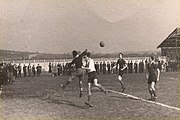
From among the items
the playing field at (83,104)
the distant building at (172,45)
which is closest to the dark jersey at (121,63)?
the playing field at (83,104)

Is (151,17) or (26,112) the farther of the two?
(151,17)

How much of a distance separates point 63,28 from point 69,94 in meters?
1.49

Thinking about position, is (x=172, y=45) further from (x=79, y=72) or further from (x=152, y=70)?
(x=79, y=72)

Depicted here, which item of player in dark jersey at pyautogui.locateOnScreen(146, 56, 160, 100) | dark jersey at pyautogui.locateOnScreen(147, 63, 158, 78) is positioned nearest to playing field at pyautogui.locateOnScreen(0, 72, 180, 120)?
player in dark jersey at pyautogui.locateOnScreen(146, 56, 160, 100)

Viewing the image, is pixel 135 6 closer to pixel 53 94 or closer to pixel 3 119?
pixel 53 94

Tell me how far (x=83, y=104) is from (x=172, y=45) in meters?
3.86

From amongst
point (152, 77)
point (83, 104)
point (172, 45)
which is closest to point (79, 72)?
point (83, 104)

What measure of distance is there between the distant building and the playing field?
2.72 ft

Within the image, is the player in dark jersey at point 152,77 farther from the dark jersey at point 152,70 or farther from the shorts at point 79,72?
the shorts at point 79,72

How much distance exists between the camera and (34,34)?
8469 mm

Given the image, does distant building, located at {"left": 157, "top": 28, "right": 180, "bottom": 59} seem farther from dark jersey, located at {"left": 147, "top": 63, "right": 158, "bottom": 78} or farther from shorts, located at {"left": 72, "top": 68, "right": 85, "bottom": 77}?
shorts, located at {"left": 72, "top": 68, "right": 85, "bottom": 77}

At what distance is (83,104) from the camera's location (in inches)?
331

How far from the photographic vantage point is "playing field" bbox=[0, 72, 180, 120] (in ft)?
25.6

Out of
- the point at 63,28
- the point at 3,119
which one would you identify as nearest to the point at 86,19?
the point at 63,28
